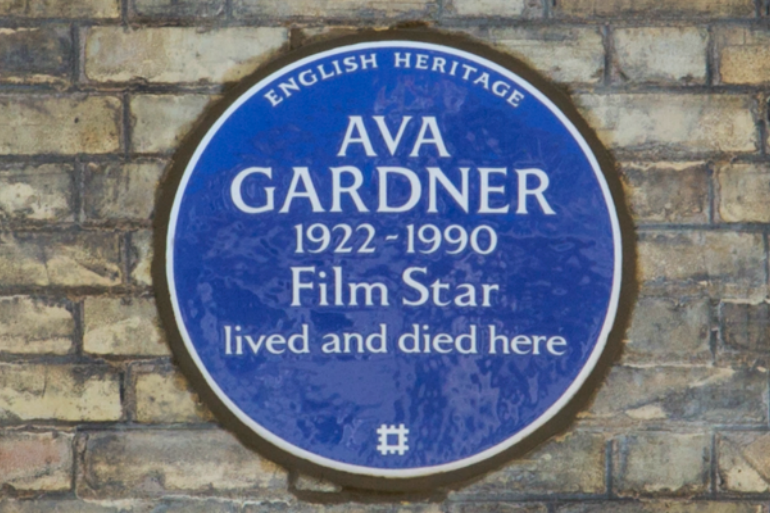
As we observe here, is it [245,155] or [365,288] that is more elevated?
[245,155]

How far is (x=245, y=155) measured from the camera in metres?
1.61

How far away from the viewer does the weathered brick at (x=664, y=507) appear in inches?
63.4

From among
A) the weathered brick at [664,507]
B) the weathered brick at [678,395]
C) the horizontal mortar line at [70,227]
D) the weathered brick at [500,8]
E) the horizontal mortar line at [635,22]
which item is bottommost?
the weathered brick at [664,507]

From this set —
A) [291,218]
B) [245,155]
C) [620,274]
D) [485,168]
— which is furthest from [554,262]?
[245,155]

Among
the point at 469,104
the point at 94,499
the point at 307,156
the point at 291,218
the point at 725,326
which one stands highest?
the point at 469,104

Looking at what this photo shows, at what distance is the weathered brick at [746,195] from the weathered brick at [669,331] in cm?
19

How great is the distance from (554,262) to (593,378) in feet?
0.82

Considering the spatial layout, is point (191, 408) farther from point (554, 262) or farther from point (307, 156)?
point (554, 262)

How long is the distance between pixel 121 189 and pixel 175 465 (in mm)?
583

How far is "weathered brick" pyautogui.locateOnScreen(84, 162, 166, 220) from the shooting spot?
1628 mm

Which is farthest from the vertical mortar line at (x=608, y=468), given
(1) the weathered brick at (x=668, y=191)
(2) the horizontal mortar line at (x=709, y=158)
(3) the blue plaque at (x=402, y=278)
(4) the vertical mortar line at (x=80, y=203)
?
(4) the vertical mortar line at (x=80, y=203)

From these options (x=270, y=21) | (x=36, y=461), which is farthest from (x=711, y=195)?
(x=36, y=461)

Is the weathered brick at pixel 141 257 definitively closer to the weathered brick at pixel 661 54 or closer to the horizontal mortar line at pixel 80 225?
the horizontal mortar line at pixel 80 225

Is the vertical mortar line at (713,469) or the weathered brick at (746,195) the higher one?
the weathered brick at (746,195)
